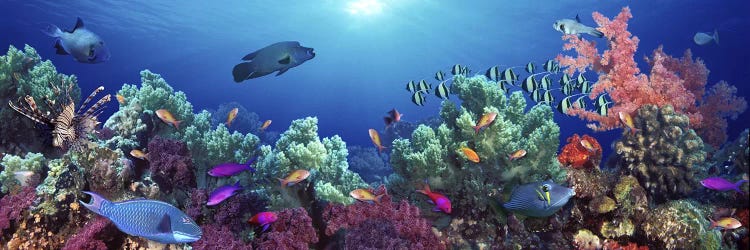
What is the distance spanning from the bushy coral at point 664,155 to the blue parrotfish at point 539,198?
340 cm

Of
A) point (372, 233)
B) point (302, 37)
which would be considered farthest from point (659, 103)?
point (302, 37)

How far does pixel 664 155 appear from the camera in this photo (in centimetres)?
539

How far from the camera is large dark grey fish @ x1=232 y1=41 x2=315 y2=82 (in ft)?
11.3

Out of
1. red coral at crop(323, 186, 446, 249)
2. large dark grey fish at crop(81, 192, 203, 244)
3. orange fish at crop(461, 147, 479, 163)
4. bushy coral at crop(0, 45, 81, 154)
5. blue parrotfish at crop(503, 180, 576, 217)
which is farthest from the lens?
bushy coral at crop(0, 45, 81, 154)

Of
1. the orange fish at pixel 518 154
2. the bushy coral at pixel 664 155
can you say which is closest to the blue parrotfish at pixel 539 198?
the orange fish at pixel 518 154

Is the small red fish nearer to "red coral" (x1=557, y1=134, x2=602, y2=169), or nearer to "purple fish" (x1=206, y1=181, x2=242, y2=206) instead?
"red coral" (x1=557, y1=134, x2=602, y2=169)

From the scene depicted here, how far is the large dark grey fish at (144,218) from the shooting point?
221cm

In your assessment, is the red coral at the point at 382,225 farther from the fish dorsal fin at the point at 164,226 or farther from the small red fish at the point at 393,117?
the small red fish at the point at 393,117

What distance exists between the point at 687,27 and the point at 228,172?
142 feet

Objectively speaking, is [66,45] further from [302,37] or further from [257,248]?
[302,37]

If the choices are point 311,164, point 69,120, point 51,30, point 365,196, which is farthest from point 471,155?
point 51,30

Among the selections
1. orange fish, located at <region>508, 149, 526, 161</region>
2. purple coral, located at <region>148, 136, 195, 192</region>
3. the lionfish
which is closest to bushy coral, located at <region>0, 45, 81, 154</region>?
purple coral, located at <region>148, 136, 195, 192</region>

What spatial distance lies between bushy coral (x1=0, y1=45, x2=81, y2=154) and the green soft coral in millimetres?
3202

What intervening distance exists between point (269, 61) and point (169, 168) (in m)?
2.15
